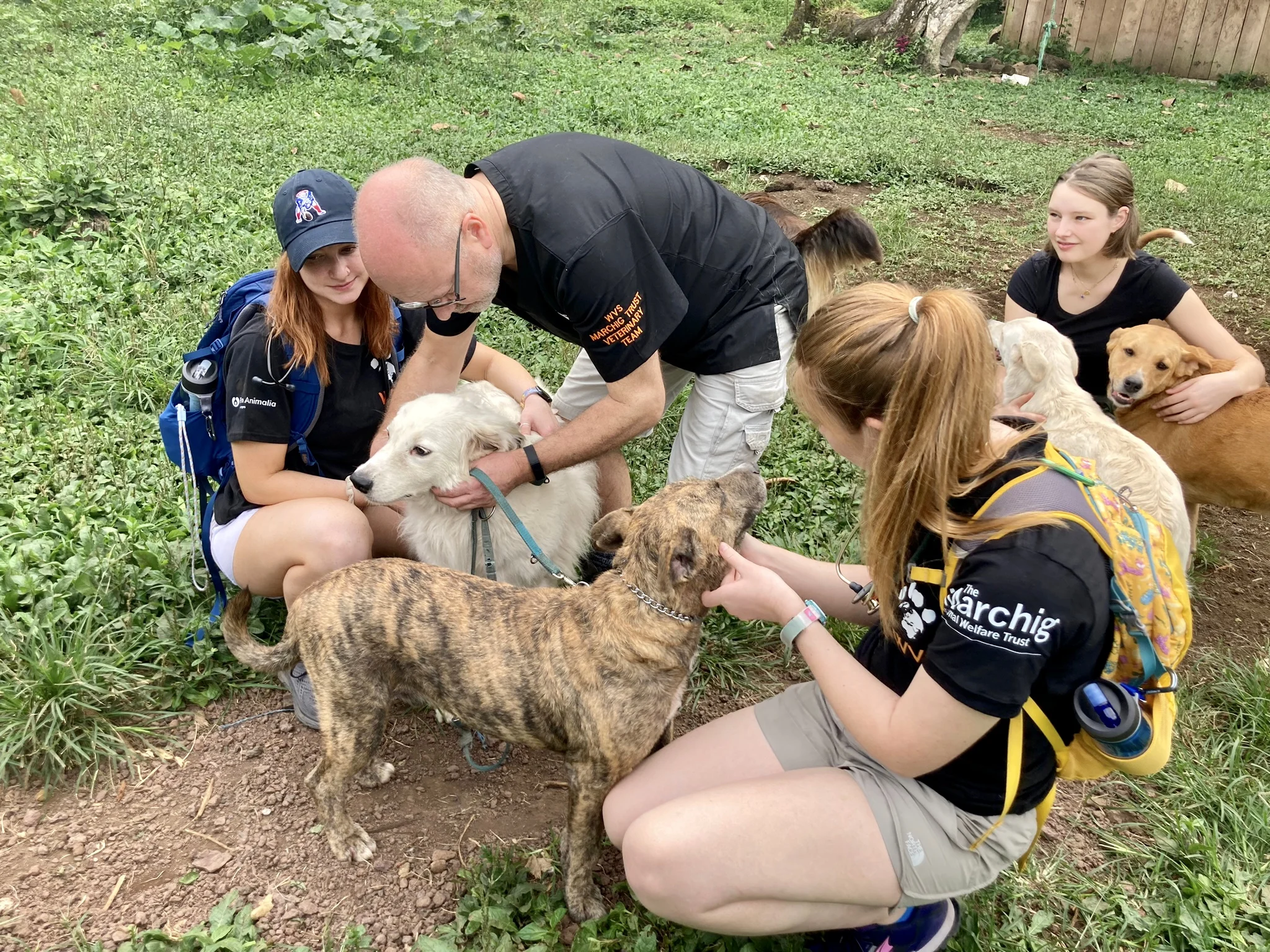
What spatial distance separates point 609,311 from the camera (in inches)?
127

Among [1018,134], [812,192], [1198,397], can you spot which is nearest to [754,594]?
[1198,397]

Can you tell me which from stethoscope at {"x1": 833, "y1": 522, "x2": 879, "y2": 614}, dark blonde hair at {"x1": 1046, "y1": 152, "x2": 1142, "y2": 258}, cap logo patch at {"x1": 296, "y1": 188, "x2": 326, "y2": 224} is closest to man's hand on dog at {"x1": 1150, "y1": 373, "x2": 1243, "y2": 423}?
dark blonde hair at {"x1": 1046, "y1": 152, "x2": 1142, "y2": 258}

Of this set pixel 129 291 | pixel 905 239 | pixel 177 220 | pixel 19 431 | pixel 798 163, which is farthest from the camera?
pixel 798 163

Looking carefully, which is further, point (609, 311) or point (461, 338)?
point (461, 338)

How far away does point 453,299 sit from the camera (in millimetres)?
3168

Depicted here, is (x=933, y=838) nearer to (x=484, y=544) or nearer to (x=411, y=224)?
(x=484, y=544)

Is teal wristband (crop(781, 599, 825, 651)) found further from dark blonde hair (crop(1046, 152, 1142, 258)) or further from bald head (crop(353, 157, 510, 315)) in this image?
dark blonde hair (crop(1046, 152, 1142, 258))

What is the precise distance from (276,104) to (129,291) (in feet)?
17.5

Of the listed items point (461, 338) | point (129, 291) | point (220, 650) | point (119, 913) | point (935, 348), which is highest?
point (935, 348)

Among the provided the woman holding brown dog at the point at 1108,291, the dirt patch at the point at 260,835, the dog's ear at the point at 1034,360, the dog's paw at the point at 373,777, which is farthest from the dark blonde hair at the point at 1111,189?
the dog's paw at the point at 373,777

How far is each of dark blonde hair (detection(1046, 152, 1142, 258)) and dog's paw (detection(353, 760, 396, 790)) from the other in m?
4.49

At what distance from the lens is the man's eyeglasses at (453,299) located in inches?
120

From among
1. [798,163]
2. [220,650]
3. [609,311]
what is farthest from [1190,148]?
[220,650]

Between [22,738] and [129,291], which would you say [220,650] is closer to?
[22,738]
